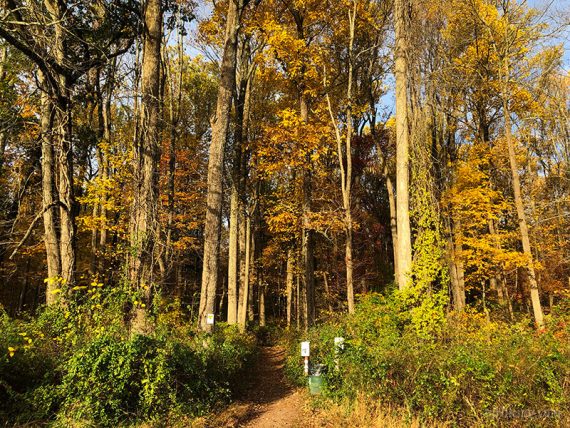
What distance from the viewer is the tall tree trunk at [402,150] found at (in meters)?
9.41

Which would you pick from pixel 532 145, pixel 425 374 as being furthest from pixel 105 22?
pixel 532 145

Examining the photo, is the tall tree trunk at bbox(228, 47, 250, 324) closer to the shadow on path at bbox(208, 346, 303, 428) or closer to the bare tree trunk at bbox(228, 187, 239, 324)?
the bare tree trunk at bbox(228, 187, 239, 324)

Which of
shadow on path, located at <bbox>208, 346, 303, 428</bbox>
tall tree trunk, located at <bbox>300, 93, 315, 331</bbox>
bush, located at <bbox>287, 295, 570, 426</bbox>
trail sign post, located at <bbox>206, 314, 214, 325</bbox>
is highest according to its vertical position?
tall tree trunk, located at <bbox>300, 93, 315, 331</bbox>

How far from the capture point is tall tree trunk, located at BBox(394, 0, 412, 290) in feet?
30.9

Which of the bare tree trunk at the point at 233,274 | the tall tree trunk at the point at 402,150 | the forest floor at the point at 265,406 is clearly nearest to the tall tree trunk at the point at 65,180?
the forest floor at the point at 265,406

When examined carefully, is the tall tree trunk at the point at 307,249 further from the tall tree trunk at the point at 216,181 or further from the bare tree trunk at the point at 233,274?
the tall tree trunk at the point at 216,181

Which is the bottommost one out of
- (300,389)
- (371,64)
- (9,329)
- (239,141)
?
(300,389)

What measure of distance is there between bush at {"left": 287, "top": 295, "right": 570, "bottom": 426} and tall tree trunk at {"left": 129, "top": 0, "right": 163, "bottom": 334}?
4.02 metres

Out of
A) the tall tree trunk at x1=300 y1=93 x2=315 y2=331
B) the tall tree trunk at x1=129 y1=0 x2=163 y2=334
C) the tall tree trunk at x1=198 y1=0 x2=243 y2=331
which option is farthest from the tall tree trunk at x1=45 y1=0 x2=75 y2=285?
the tall tree trunk at x1=300 y1=93 x2=315 y2=331

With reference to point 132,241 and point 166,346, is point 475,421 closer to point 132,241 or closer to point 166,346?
point 166,346

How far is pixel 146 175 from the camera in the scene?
747 cm

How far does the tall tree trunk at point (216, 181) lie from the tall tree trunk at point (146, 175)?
1.85 metres

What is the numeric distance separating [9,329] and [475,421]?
23.4 ft

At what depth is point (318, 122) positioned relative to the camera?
14.6 m
